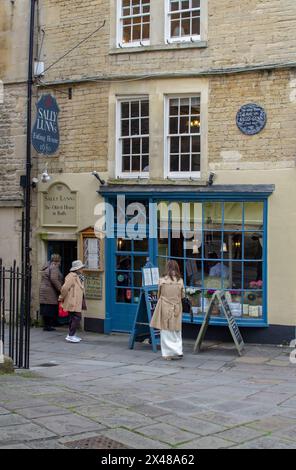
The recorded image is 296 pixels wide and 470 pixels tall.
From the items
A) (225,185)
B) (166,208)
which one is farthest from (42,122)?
(225,185)

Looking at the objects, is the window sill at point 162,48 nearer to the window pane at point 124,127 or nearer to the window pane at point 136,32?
the window pane at point 136,32

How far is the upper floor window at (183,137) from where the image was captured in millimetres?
13516

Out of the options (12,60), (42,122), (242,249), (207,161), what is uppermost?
(12,60)

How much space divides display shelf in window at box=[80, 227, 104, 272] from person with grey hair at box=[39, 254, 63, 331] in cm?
63

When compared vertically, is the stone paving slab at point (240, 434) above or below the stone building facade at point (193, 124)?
below

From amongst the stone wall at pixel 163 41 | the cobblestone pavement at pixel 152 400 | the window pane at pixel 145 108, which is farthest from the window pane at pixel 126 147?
the cobblestone pavement at pixel 152 400

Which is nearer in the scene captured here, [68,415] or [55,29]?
[68,415]

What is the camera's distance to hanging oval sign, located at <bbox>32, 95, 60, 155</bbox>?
46.1ft

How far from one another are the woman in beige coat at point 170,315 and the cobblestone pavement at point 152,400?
1.01 feet

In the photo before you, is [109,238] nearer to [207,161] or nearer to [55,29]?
[207,161]

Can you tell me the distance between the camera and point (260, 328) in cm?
1258

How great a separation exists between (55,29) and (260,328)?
8.42 metres

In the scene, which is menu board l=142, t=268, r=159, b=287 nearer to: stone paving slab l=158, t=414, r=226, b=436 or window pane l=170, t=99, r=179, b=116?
window pane l=170, t=99, r=179, b=116

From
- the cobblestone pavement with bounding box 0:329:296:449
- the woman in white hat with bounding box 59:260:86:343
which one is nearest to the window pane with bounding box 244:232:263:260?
the cobblestone pavement with bounding box 0:329:296:449
